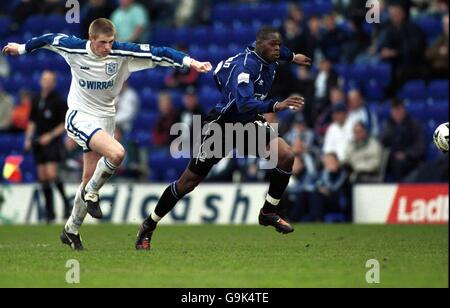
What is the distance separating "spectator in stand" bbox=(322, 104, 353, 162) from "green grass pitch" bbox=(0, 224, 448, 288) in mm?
3275

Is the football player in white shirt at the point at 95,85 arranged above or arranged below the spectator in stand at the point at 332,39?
below

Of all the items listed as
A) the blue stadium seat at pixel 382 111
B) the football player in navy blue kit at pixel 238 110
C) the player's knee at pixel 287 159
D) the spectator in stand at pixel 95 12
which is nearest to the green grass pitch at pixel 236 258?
the football player in navy blue kit at pixel 238 110

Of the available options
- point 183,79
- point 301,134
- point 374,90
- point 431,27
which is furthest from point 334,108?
point 183,79

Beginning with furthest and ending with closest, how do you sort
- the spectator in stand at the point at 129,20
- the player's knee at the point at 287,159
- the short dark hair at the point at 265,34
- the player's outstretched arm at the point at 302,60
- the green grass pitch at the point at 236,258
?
1. the spectator in stand at the point at 129,20
2. the player's outstretched arm at the point at 302,60
3. the player's knee at the point at 287,159
4. the short dark hair at the point at 265,34
5. the green grass pitch at the point at 236,258

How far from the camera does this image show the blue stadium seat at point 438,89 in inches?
808

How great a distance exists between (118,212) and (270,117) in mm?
3508

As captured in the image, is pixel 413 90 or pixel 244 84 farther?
pixel 413 90

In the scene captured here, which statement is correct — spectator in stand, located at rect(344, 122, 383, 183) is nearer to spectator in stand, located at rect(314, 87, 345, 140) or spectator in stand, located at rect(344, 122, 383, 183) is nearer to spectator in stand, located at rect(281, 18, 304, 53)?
spectator in stand, located at rect(314, 87, 345, 140)

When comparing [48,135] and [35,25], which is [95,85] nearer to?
[48,135]

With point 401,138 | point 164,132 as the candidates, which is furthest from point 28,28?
point 401,138

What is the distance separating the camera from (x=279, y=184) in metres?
12.7

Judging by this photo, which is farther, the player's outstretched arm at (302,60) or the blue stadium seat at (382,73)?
the blue stadium seat at (382,73)

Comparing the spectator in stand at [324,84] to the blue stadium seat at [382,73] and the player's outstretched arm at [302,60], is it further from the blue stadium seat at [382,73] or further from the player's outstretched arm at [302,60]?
the player's outstretched arm at [302,60]

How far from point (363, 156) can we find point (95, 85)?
Answer: 7.98m
